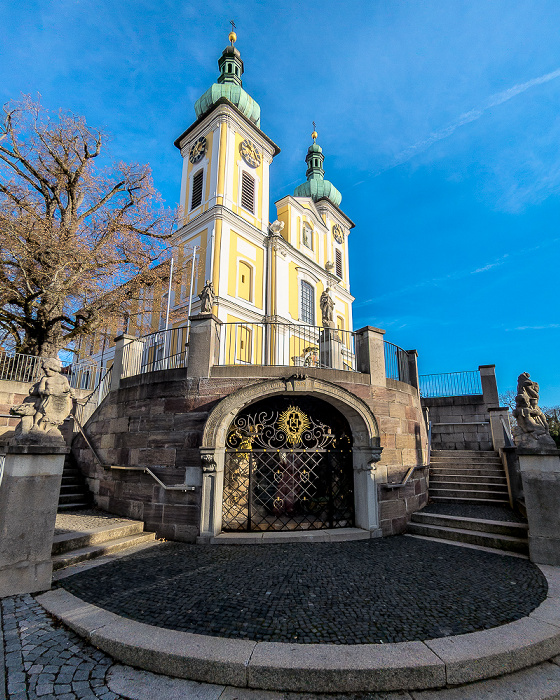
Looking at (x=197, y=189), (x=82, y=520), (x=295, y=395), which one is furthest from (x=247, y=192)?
(x=82, y=520)

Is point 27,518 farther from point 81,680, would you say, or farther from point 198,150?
point 198,150

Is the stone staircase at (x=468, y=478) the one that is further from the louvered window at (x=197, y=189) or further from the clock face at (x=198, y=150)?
the clock face at (x=198, y=150)

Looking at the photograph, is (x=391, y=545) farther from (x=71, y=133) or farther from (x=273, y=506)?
(x=71, y=133)

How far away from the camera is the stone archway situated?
23.6 ft

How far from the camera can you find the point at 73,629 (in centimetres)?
382

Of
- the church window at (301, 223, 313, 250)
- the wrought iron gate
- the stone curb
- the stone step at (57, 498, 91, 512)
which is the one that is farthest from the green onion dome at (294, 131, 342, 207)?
the stone curb

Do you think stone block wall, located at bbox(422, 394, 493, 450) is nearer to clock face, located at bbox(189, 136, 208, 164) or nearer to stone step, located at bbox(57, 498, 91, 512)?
stone step, located at bbox(57, 498, 91, 512)

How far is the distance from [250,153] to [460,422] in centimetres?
2286

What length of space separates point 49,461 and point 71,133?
50.5 ft

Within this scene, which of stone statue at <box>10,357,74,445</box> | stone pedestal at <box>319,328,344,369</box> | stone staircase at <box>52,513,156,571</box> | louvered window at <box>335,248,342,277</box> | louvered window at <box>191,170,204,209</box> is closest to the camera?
stone statue at <box>10,357,74,445</box>

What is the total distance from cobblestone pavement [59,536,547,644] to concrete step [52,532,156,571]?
0.52 meters

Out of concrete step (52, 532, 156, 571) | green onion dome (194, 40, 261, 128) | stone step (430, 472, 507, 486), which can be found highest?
green onion dome (194, 40, 261, 128)

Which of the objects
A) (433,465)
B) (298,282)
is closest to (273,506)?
(433,465)

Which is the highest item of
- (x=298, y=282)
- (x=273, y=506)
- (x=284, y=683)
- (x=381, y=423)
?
(x=298, y=282)
